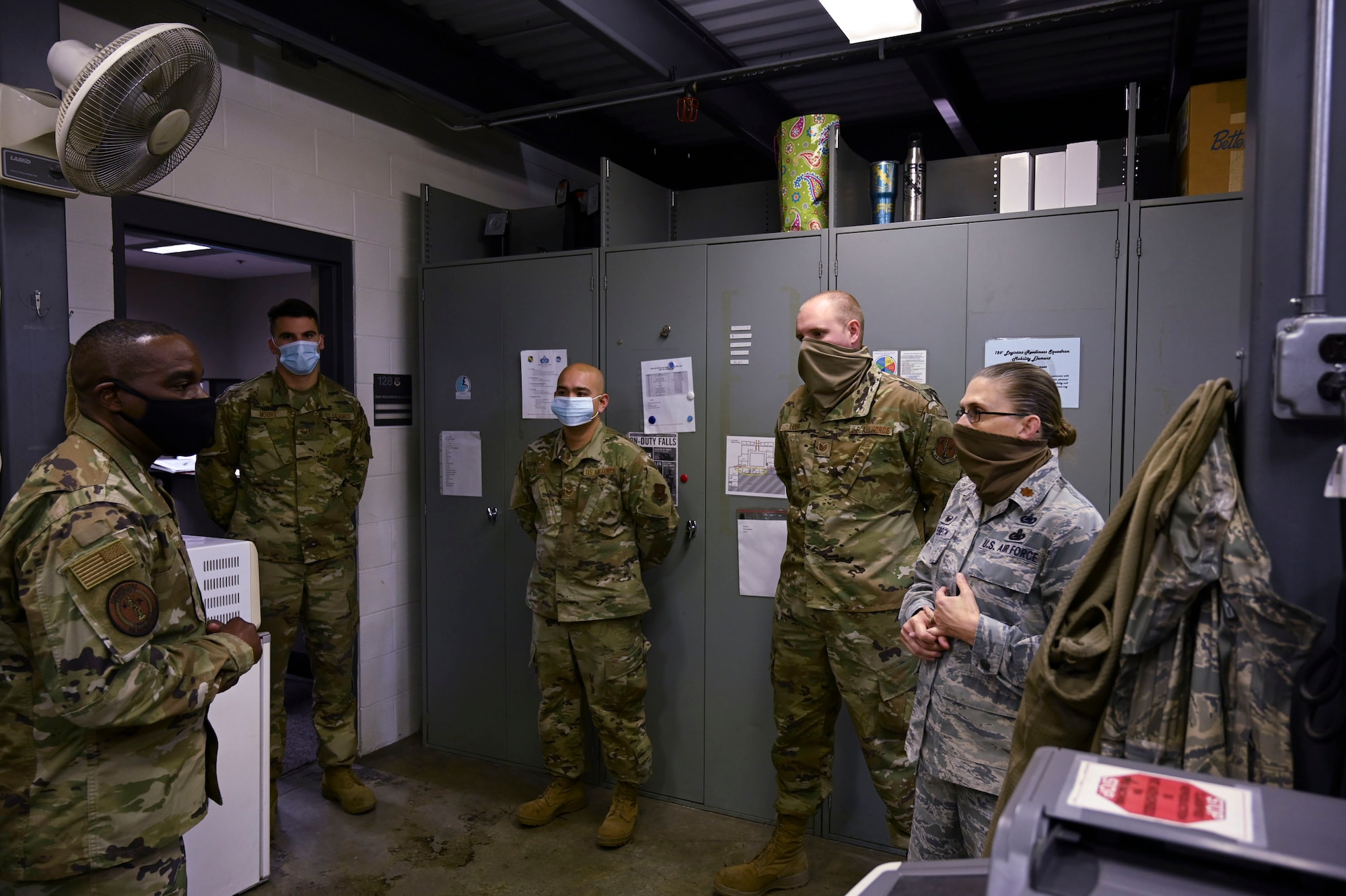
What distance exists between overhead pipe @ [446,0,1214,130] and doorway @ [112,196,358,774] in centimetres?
102

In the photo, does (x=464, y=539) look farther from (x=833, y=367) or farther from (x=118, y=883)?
(x=118, y=883)

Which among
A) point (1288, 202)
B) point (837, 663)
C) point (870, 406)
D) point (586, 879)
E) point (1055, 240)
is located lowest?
point (586, 879)

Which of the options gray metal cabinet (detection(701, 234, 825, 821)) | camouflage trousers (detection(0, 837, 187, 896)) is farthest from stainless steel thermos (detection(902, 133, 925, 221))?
camouflage trousers (detection(0, 837, 187, 896))

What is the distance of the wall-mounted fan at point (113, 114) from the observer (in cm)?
158

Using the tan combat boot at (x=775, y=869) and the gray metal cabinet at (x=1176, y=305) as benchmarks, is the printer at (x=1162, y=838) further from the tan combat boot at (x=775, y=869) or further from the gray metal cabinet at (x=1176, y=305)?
the tan combat boot at (x=775, y=869)

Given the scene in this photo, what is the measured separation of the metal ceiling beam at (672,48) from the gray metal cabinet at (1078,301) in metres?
1.39

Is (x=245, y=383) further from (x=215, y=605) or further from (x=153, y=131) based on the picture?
(x=153, y=131)

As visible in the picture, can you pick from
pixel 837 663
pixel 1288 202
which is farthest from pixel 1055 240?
pixel 1288 202

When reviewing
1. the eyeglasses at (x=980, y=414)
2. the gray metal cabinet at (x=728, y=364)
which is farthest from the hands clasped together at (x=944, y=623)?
the gray metal cabinet at (x=728, y=364)

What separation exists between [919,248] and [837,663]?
134cm

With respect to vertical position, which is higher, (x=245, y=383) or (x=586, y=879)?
(x=245, y=383)

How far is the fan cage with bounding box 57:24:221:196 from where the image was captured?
5.16 feet

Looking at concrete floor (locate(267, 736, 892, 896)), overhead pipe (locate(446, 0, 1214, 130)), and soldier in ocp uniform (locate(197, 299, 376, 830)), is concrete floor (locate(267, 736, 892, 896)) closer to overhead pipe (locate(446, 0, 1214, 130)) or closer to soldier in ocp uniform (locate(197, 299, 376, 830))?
soldier in ocp uniform (locate(197, 299, 376, 830))

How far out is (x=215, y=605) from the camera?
2.26m
